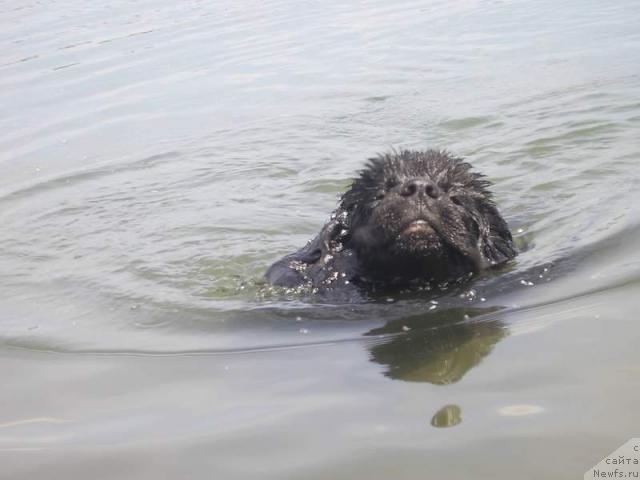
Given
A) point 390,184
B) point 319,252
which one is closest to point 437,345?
point 390,184

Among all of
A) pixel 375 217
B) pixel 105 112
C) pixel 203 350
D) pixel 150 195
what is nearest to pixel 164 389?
pixel 203 350

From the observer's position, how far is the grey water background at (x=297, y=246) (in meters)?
4.05

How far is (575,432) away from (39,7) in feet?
63.8

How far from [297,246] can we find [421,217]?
7.87 ft

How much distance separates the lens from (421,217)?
564 centimetres

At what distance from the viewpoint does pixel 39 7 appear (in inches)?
826

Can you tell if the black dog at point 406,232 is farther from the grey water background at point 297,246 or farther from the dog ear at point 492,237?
the grey water background at point 297,246

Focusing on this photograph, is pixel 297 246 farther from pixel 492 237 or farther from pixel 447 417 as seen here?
pixel 447 417

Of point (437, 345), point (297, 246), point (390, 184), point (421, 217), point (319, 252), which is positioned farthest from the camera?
point (297, 246)

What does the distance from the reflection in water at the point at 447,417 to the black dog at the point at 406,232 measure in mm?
1703

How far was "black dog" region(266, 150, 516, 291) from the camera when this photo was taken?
18.7 feet

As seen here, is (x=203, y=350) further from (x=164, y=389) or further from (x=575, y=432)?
(x=575, y=432)

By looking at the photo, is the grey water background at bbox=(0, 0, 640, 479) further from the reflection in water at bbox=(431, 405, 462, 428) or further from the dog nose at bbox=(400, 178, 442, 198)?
the dog nose at bbox=(400, 178, 442, 198)

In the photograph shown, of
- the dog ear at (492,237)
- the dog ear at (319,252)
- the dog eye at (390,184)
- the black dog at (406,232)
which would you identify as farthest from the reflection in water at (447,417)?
the dog ear at (319,252)
